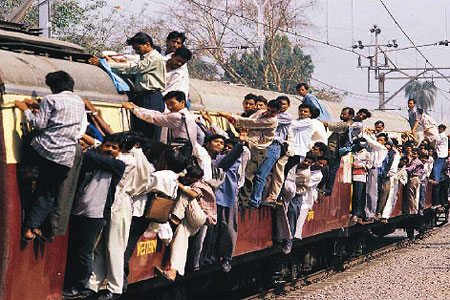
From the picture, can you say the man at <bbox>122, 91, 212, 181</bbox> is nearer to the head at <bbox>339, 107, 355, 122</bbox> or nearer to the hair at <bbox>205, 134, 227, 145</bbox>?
the hair at <bbox>205, 134, 227, 145</bbox>

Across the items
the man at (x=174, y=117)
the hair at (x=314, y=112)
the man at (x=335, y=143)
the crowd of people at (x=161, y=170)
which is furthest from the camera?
the man at (x=335, y=143)

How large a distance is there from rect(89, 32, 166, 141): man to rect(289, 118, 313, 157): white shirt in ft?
10.9

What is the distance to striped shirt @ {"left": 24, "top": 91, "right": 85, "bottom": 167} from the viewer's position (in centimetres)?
703

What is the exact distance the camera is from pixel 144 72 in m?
8.94

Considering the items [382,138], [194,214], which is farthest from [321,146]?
[194,214]

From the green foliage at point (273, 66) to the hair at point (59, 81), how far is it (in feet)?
104

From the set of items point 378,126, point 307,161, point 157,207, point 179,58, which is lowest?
point 157,207

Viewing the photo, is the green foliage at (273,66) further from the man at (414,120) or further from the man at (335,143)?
the man at (335,143)

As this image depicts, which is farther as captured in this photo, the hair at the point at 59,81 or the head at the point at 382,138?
the head at the point at 382,138

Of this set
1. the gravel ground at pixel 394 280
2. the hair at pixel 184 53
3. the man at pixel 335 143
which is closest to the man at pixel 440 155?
the gravel ground at pixel 394 280

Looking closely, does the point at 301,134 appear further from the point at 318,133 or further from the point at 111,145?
the point at 111,145

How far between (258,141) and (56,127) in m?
4.33

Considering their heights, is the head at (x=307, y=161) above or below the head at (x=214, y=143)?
below

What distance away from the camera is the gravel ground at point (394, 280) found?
12911mm
